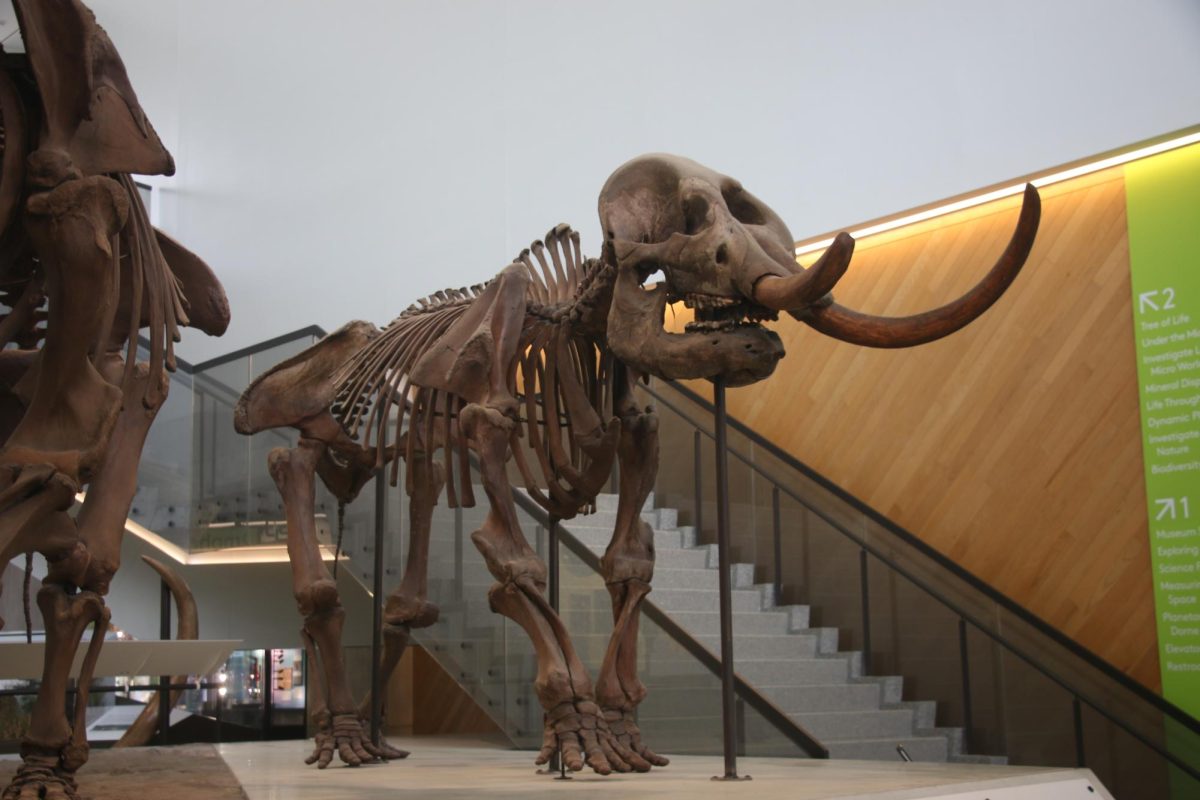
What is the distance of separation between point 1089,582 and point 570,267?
13.4 ft

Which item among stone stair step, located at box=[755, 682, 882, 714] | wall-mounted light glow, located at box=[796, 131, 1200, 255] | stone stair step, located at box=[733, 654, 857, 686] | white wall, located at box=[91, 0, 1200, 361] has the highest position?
white wall, located at box=[91, 0, 1200, 361]

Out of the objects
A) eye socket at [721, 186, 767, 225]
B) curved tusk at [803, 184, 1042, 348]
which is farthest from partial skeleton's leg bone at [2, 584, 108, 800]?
eye socket at [721, 186, 767, 225]

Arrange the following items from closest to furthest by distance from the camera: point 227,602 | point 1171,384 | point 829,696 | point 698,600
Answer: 1. point 1171,384
2. point 829,696
3. point 698,600
4. point 227,602

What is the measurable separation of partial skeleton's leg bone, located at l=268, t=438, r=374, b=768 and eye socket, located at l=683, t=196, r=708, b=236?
2856 mm

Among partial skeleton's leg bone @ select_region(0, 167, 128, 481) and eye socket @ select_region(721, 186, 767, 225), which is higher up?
eye socket @ select_region(721, 186, 767, 225)

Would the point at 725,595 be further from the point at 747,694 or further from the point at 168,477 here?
the point at 168,477

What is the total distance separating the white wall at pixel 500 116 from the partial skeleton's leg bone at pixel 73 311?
248 inches

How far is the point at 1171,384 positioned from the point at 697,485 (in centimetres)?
334

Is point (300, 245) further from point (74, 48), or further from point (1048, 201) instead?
point (74, 48)

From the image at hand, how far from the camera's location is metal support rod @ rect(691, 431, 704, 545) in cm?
922

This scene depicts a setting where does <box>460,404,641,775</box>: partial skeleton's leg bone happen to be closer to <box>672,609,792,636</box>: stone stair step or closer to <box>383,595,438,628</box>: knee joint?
<box>383,595,438,628</box>: knee joint

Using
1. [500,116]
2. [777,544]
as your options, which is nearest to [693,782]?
[777,544]

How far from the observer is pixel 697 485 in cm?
930

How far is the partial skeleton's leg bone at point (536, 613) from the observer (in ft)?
15.1
